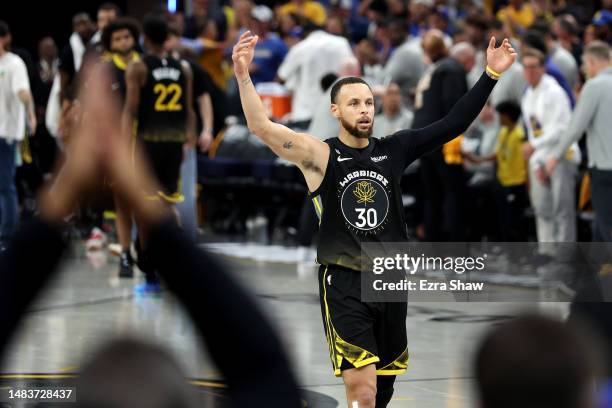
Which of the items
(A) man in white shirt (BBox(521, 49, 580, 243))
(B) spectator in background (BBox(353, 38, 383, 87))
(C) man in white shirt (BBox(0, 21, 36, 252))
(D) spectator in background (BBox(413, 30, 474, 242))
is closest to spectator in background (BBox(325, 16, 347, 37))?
(B) spectator in background (BBox(353, 38, 383, 87))

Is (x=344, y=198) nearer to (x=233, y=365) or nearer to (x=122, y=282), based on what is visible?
(x=233, y=365)

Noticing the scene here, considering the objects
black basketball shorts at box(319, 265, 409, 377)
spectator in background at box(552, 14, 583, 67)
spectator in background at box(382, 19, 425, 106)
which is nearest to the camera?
black basketball shorts at box(319, 265, 409, 377)

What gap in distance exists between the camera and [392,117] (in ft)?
45.1

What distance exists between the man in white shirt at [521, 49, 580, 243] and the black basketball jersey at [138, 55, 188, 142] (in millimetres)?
3460

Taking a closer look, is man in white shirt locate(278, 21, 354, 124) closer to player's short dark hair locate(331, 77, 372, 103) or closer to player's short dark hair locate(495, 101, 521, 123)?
player's short dark hair locate(495, 101, 521, 123)

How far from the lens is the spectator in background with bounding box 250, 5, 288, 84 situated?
17484 mm

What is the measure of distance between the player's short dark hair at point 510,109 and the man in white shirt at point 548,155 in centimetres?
58

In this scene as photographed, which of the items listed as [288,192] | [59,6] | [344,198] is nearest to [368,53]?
[288,192]

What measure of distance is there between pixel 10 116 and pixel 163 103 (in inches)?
123

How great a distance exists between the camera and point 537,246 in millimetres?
12367

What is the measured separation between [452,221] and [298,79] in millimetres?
3698

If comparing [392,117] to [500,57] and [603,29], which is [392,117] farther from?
[500,57]

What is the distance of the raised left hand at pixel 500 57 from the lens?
652 cm

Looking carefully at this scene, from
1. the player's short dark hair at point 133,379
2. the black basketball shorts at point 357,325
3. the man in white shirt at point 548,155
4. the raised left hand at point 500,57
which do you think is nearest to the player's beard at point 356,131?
the black basketball shorts at point 357,325
